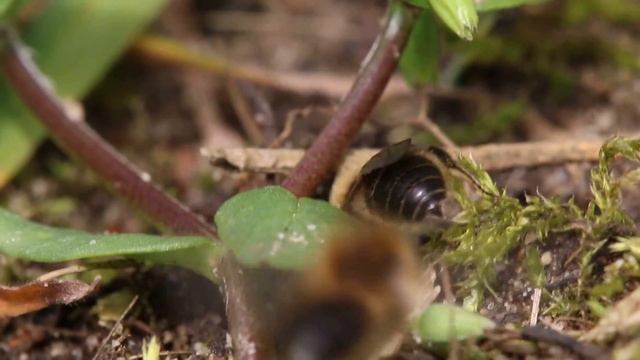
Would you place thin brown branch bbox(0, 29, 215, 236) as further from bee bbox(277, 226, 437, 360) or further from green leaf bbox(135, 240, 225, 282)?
bee bbox(277, 226, 437, 360)

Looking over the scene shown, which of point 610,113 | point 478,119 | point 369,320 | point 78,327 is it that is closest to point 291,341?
point 369,320

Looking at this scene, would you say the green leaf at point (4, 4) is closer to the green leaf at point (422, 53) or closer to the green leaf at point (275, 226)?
the green leaf at point (275, 226)

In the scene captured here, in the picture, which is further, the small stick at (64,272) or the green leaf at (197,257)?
the small stick at (64,272)

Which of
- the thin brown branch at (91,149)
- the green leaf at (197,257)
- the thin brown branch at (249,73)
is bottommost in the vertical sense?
the thin brown branch at (249,73)

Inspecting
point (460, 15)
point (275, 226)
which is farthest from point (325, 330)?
point (460, 15)

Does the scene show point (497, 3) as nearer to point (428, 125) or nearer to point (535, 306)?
point (428, 125)

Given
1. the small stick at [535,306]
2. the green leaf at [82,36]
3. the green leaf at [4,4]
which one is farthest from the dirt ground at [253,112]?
the green leaf at [4,4]

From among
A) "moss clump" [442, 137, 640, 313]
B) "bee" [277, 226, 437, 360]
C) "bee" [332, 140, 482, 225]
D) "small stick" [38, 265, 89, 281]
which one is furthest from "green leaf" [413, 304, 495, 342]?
"small stick" [38, 265, 89, 281]
